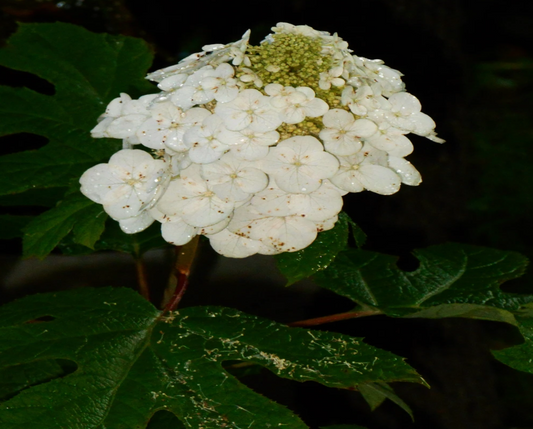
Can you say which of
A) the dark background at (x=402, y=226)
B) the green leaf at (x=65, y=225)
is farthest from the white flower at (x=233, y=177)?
the dark background at (x=402, y=226)

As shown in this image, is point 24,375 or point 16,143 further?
point 16,143

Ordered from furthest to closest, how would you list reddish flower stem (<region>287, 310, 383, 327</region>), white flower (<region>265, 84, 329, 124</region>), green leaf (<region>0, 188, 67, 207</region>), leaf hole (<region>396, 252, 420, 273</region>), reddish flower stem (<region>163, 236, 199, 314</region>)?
leaf hole (<region>396, 252, 420, 273</region>), green leaf (<region>0, 188, 67, 207</region>), reddish flower stem (<region>287, 310, 383, 327</region>), reddish flower stem (<region>163, 236, 199, 314</region>), white flower (<region>265, 84, 329, 124</region>)

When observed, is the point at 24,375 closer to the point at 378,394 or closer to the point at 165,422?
the point at 165,422

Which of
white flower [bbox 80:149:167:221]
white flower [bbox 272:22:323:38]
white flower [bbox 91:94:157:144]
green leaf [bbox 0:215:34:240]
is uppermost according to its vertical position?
white flower [bbox 272:22:323:38]

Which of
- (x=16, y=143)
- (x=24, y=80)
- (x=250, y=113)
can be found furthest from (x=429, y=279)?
(x=24, y=80)

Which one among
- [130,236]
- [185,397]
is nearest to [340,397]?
[130,236]

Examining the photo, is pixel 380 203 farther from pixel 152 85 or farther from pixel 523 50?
pixel 523 50

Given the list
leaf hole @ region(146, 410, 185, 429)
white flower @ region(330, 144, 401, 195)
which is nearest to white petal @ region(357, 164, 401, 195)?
white flower @ region(330, 144, 401, 195)

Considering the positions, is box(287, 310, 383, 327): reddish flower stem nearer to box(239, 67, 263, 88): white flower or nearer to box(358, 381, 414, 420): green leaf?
box(358, 381, 414, 420): green leaf
